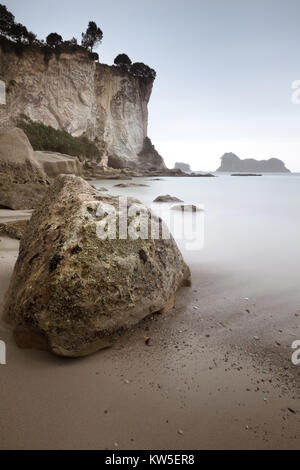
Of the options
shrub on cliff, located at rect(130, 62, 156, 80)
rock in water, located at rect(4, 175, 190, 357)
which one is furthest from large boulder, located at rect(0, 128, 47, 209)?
shrub on cliff, located at rect(130, 62, 156, 80)

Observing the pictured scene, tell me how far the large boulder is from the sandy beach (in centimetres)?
441

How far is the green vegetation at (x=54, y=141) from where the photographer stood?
2483 centimetres

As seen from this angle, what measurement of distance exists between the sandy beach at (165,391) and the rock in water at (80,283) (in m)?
0.10

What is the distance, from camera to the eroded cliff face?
2661 centimetres

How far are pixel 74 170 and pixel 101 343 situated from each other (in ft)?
28.6

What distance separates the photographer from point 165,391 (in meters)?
1.30

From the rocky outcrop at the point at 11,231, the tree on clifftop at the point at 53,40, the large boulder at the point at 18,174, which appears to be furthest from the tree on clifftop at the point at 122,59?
the rocky outcrop at the point at 11,231

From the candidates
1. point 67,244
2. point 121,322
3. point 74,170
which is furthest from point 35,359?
point 74,170

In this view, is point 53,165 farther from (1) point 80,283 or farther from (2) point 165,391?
(2) point 165,391

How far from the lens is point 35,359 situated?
4.76 ft

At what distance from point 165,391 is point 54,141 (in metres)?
28.5

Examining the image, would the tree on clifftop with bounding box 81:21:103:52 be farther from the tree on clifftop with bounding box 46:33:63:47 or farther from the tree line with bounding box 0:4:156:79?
the tree on clifftop with bounding box 46:33:63:47

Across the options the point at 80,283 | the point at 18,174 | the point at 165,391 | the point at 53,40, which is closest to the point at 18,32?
the point at 53,40
